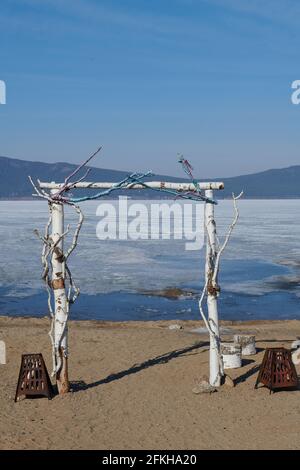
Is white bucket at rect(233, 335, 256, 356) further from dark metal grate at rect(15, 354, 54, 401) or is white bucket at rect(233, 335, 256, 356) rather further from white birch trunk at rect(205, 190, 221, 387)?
dark metal grate at rect(15, 354, 54, 401)

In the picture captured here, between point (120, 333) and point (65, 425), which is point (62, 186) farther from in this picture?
point (120, 333)

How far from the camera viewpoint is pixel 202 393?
39.3ft

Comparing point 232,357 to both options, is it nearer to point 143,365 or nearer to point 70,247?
point 143,365

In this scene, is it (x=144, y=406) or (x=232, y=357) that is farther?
(x=232, y=357)

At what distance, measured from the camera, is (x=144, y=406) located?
1146 centimetres

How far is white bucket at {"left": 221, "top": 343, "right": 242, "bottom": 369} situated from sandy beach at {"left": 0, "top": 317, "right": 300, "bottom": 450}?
18cm

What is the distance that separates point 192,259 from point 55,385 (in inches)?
1178

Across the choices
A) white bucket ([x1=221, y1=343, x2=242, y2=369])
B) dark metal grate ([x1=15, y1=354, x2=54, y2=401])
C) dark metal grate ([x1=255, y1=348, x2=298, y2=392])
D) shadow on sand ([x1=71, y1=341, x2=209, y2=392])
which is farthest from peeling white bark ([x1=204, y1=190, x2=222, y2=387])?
dark metal grate ([x1=15, y1=354, x2=54, y2=401])

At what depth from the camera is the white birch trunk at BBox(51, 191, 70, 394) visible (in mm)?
11852

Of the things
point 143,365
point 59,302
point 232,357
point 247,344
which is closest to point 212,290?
point 232,357

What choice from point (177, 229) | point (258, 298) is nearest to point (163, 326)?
point (258, 298)

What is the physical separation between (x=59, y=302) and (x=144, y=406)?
7.69 ft

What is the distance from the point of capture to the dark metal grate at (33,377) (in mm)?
11742

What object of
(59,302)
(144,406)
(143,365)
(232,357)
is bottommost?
(144,406)
